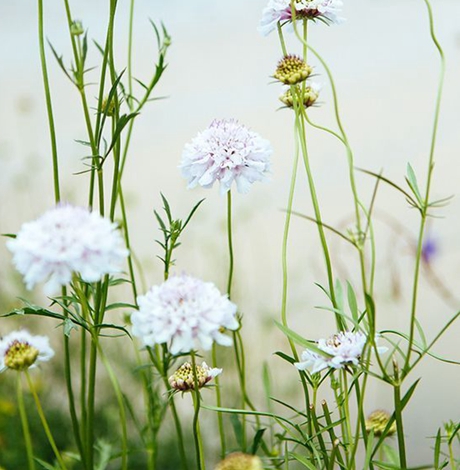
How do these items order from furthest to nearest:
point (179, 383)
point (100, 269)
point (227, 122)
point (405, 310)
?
point (405, 310)
point (227, 122)
point (179, 383)
point (100, 269)

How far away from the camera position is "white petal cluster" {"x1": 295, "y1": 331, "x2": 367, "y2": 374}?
65cm

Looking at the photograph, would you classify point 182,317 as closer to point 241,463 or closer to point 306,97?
point 241,463

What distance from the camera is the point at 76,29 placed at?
0.75m

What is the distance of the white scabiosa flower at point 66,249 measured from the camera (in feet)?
1.63

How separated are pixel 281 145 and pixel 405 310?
1.53 ft

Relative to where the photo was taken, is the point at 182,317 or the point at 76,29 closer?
the point at 182,317

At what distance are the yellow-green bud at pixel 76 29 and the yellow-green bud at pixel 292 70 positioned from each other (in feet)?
0.57

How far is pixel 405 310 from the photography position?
1686 mm

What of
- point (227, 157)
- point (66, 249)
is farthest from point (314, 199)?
point (66, 249)

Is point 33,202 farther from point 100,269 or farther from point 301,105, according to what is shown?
point 100,269

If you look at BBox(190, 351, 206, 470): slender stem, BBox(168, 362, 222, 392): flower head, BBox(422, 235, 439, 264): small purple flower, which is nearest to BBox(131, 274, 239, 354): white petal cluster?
BBox(190, 351, 206, 470): slender stem

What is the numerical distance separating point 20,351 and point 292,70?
323 mm

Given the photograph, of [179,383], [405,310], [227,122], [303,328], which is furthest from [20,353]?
[303,328]

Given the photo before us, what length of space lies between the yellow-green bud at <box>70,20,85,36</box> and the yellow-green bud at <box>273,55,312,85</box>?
0.17 meters
